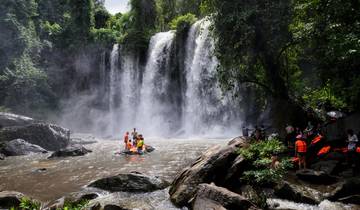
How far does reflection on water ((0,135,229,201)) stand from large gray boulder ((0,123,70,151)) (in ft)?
12.1

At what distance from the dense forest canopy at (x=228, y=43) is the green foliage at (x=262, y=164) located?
3022 mm

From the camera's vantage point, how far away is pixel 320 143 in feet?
41.4

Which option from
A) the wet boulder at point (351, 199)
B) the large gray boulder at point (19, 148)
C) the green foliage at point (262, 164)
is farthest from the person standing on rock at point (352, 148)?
the large gray boulder at point (19, 148)

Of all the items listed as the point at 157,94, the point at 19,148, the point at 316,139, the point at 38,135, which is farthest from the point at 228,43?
the point at 157,94

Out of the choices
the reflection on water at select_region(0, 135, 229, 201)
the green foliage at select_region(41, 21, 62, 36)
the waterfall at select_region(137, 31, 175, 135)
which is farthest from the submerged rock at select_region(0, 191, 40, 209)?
the green foliage at select_region(41, 21, 62, 36)

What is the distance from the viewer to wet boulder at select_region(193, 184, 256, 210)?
819 cm

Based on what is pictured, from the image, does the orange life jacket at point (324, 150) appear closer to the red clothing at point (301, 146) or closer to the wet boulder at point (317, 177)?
the red clothing at point (301, 146)

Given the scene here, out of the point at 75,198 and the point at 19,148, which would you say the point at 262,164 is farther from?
the point at 19,148

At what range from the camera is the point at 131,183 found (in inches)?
441

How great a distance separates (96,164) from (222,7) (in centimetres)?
959

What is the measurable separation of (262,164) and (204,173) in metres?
1.72

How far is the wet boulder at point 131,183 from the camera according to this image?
36.2 ft

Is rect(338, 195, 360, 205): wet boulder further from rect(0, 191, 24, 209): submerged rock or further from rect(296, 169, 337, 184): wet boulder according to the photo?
rect(0, 191, 24, 209): submerged rock

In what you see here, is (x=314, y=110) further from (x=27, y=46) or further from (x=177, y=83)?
(x=27, y=46)
